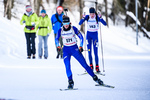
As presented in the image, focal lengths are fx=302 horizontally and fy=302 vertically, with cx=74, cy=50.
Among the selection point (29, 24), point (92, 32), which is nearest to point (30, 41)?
point (29, 24)

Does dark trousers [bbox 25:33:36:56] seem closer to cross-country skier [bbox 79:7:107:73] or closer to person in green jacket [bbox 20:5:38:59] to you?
person in green jacket [bbox 20:5:38:59]

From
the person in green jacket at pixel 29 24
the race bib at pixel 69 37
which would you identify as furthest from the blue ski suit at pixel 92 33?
the person in green jacket at pixel 29 24

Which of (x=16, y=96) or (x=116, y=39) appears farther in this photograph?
(x=116, y=39)

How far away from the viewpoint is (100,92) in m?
5.86

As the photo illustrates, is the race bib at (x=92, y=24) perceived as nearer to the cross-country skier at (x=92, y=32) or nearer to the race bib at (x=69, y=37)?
the cross-country skier at (x=92, y=32)

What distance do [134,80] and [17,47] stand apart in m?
9.04

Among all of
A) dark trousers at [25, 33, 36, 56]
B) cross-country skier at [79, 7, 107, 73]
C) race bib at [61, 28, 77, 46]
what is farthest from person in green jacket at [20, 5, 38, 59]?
race bib at [61, 28, 77, 46]

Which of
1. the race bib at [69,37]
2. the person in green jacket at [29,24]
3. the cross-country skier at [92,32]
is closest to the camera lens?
the race bib at [69,37]

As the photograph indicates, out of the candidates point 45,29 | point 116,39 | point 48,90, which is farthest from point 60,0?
point 48,90

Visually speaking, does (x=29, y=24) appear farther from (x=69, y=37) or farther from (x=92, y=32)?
(x=69, y=37)

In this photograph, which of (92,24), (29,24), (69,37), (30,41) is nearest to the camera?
(69,37)

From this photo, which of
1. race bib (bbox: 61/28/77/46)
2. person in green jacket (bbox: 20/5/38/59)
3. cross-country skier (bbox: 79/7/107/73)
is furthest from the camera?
person in green jacket (bbox: 20/5/38/59)

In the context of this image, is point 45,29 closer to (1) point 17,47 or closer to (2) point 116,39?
(1) point 17,47

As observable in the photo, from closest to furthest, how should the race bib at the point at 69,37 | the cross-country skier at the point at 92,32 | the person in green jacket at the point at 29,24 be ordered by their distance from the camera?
the race bib at the point at 69,37 < the cross-country skier at the point at 92,32 < the person in green jacket at the point at 29,24
